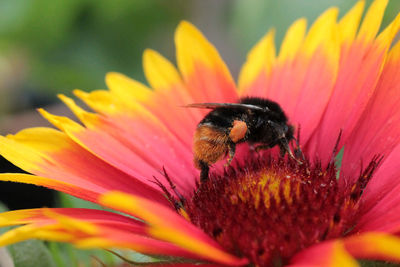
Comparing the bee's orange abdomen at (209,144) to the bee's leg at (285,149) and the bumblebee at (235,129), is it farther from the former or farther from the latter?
the bee's leg at (285,149)

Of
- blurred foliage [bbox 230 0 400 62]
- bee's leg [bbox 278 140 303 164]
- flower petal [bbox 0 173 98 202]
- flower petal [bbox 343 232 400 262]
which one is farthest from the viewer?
blurred foliage [bbox 230 0 400 62]

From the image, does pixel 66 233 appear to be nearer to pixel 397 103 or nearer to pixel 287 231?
pixel 287 231

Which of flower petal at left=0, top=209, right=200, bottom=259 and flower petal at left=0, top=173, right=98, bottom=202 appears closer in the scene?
flower petal at left=0, top=209, right=200, bottom=259

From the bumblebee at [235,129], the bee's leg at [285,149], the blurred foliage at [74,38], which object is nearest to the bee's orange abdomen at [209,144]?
the bumblebee at [235,129]

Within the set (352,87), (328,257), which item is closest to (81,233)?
(328,257)

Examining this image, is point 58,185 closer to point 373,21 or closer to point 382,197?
point 382,197

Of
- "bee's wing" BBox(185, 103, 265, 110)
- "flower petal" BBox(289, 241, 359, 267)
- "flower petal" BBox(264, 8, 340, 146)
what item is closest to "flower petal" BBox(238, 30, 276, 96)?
"flower petal" BBox(264, 8, 340, 146)

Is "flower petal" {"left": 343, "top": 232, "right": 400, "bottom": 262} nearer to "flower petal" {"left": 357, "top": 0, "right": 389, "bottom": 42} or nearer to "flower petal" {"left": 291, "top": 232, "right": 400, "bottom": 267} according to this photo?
"flower petal" {"left": 291, "top": 232, "right": 400, "bottom": 267}
